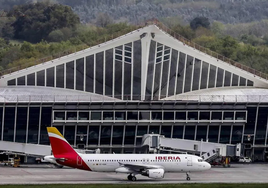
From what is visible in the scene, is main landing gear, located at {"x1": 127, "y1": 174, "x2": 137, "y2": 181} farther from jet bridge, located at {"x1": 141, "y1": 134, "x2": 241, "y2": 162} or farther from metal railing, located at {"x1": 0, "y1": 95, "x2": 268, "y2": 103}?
metal railing, located at {"x1": 0, "y1": 95, "x2": 268, "y2": 103}

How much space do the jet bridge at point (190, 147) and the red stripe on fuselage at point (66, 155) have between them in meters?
25.2

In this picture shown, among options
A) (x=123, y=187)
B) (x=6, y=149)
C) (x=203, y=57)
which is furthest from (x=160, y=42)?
(x=123, y=187)

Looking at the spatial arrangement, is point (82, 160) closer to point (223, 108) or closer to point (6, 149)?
point (6, 149)

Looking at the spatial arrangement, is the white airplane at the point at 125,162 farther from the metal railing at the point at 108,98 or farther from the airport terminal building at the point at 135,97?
the metal railing at the point at 108,98

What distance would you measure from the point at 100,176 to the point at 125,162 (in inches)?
311

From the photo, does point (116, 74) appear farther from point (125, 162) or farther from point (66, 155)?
point (66, 155)

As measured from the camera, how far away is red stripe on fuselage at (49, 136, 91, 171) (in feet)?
377

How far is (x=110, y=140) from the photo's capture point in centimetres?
14325

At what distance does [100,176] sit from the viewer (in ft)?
400

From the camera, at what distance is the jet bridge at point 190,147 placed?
454 ft

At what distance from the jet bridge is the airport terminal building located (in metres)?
4.45

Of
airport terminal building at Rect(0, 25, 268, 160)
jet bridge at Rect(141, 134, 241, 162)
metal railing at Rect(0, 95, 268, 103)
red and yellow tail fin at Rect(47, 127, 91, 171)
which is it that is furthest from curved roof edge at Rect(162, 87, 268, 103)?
red and yellow tail fin at Rect(47, 127, 91, 171)

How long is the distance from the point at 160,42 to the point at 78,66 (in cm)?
1578

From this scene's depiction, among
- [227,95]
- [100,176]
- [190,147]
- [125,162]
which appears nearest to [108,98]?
[190,147]
